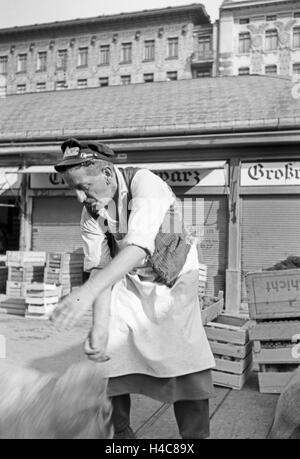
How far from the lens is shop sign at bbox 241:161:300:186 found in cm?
1020

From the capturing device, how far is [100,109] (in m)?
12.9

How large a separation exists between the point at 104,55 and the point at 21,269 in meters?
43.1

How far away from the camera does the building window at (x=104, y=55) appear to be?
161 feet

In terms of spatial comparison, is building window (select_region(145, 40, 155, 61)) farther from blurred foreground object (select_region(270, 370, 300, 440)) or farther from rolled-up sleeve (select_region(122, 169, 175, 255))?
rolled-up sleeve (select_region(122, 169, 175, 255))

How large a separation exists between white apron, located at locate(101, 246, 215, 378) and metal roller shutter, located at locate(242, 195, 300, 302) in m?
8.43

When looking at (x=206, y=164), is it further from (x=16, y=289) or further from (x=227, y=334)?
(x=227, y=334)

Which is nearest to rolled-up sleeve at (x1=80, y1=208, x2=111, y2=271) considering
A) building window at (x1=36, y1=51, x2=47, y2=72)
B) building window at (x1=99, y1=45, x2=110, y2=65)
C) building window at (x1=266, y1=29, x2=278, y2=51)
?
building window at (x1=266, y1=29, x2=278, y2=51)

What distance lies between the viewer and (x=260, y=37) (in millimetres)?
43562

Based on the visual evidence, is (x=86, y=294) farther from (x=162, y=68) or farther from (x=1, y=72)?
(x=1, y=72)

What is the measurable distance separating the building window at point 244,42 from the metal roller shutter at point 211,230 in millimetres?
37661

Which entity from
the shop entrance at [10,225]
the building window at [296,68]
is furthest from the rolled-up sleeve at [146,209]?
the building window at [296,68]

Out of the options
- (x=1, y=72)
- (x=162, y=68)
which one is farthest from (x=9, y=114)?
(x=1, y=72)

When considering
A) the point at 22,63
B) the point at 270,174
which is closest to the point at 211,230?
the point at 270,174
